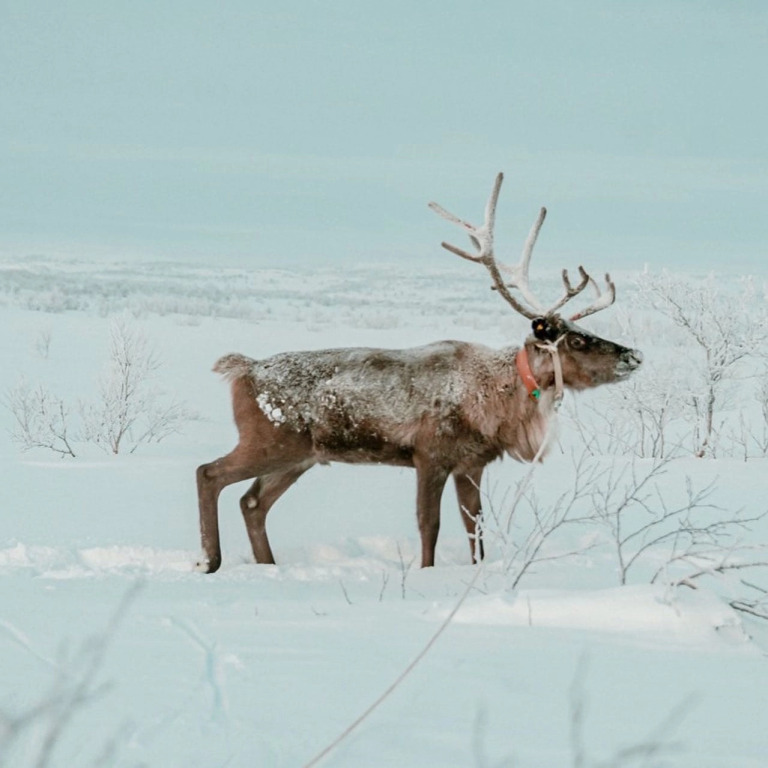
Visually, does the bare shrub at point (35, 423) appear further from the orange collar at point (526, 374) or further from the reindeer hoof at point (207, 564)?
the orange collar at point (526, 374)

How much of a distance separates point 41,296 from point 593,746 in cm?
4593

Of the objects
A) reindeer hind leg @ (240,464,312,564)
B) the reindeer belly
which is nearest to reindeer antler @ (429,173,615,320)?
the reindeer belly

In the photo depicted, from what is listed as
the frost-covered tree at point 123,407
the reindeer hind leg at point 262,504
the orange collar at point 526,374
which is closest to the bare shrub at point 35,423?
the frost-covered tree at point 123,407

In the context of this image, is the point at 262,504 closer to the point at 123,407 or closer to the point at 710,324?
the point at 123,407

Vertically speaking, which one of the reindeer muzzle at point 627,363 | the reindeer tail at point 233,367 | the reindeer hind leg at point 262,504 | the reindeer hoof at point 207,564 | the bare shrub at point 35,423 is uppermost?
the reindeer muzzle at point 627,363

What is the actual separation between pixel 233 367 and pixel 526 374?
2.04 m

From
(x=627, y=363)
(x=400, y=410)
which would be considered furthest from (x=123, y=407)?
(x=627, y=363)

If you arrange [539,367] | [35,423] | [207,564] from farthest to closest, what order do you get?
[35,423] → [539,367] → [207,564]

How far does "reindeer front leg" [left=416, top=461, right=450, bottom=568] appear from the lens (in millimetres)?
6949

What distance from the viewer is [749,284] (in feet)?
57.4

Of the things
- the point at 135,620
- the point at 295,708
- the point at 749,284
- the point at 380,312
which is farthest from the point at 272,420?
the point at 380,312

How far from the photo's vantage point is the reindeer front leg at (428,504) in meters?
6.95

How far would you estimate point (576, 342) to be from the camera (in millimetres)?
7176

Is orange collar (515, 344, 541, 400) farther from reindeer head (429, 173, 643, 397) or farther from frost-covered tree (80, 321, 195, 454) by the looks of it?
frost-covered tree (80, 321, 195, 454)
